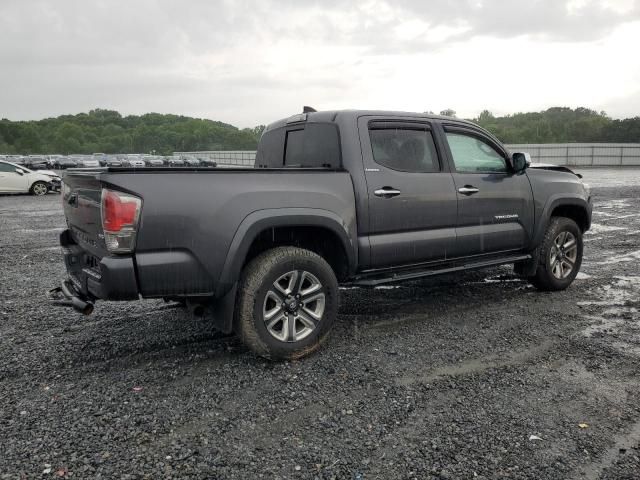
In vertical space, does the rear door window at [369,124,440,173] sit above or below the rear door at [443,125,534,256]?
above

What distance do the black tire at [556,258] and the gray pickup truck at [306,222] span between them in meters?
0.03

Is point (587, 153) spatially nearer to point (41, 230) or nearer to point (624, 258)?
point (624, 258)

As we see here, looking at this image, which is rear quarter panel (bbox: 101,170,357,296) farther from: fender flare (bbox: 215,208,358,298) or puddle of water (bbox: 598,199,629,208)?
puddle of water (bbox: 598,199,629,208)

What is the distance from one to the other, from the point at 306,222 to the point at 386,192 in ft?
2.72

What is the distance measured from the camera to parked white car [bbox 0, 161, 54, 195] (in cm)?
1941

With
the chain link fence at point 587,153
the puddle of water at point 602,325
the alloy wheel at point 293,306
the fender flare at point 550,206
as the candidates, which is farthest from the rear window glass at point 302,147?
the chain link fence at point 587,153

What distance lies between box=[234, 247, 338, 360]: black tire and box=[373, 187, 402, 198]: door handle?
2.49 feet

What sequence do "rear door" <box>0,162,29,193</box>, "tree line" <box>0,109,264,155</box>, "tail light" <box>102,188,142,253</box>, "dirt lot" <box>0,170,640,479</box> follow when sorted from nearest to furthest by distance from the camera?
"dirt lot" <box>0,170,640,479</box>
"tail light" <box>102,188,142,253</box>
"rear door" <box>0,162,29,193</box>
"tree line" <box>0,109,264,155</box>

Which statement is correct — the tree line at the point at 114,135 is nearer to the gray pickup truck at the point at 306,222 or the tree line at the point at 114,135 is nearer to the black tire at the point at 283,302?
the gray pickup truck at the point at 306,222

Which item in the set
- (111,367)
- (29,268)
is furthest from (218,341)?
(29,268)

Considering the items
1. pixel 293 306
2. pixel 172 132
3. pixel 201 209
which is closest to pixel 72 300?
pixel 201 209

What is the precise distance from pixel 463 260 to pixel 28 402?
384 cm

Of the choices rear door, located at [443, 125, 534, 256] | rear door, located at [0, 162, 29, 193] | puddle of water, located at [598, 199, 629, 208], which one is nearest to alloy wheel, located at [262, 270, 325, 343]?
rear door, located at [443, 125, 534, 256]

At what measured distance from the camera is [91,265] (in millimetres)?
3900
